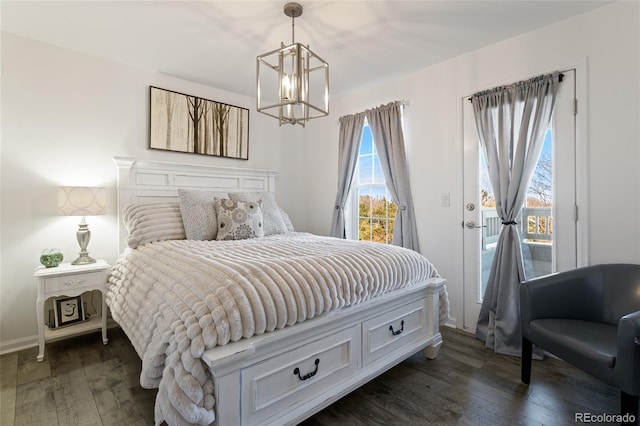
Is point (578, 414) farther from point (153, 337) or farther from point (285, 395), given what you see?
point (153, 337)

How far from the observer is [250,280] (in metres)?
1.32

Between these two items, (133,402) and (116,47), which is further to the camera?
(116,47)

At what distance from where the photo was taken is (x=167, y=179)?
3.04 meters

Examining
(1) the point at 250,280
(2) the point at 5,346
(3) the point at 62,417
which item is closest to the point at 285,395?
(1) the point at 250,280

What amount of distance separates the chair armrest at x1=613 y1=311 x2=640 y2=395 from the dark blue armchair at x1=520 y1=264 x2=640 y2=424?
12 cm

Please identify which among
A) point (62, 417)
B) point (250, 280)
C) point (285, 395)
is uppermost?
point (250, 280)

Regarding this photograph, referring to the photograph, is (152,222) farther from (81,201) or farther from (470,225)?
(470,225)

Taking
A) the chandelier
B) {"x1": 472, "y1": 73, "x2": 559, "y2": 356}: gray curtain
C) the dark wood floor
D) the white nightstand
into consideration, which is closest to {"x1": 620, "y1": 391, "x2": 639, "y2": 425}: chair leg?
the dark wood floor

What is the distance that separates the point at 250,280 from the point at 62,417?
1329 millimetres

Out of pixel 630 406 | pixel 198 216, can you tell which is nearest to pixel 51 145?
pixel 198 216

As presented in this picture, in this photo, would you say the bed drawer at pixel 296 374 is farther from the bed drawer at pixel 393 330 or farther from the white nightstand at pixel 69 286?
the white nightstand at pixel 69 286

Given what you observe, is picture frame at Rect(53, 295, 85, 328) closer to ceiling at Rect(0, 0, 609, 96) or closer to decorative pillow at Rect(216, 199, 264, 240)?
decorative pillow at Rect(216, 199, 264, 240)

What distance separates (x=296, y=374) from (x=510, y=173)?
2.18m

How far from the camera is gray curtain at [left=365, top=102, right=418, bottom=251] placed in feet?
10.1
